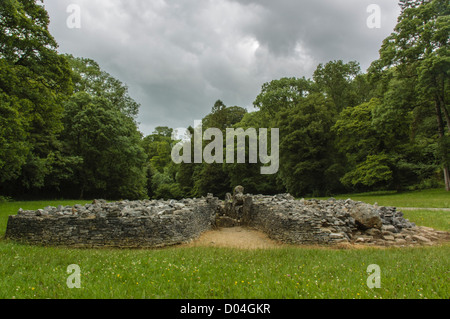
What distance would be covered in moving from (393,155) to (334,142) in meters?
6.42

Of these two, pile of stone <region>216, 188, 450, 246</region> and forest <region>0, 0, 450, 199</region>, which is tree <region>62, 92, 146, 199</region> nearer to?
forest <region>0, 0, 450, 199</region>

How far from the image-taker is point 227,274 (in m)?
5.61

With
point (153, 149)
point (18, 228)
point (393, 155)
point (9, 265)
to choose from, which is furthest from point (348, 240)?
point (153, 149)

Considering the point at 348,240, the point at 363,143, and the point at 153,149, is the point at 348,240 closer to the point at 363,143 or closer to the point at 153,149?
the point at 363,143

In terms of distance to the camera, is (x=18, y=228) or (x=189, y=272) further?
(x=18, y=228)

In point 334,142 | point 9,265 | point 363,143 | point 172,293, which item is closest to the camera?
point 172,293

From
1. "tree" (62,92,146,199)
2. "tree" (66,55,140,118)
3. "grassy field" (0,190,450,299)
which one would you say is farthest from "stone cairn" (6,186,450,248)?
"tree" (66,55,140,118)

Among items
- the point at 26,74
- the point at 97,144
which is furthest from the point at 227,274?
the point at 97,144

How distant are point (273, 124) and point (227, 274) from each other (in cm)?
3062

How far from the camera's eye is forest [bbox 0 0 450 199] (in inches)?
643

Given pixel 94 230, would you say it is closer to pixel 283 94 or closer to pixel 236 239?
pixel 236 239

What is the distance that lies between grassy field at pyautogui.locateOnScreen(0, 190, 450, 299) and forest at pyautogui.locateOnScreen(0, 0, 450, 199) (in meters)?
11.6

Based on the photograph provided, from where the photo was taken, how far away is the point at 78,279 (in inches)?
208

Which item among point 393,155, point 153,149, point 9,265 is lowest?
point 9,265
